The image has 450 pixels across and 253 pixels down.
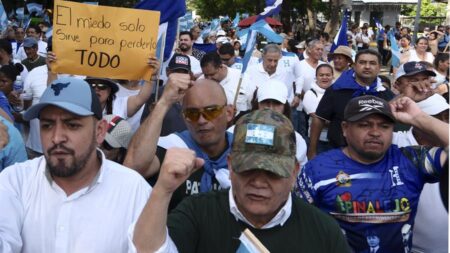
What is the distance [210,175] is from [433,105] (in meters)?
2.18

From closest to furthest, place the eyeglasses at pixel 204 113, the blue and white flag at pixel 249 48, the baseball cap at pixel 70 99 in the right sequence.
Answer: the baseball cap at pixel 70 99 → the eyeglasses at pixel 204 113 → the blue and white flag at pixel 249 48

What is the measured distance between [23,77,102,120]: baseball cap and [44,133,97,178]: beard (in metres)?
0.17

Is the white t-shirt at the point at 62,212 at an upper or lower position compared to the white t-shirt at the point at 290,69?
upper

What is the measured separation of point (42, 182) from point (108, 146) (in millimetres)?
1093

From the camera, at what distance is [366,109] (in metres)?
3.68

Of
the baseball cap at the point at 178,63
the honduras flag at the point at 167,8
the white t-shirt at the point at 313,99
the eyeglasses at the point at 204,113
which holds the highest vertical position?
the honduras flag at the point at 167,8

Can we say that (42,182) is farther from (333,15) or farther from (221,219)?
(333,15)

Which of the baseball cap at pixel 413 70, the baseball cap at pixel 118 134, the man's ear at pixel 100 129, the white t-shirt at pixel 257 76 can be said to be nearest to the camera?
the man's ear at pixel 100 129

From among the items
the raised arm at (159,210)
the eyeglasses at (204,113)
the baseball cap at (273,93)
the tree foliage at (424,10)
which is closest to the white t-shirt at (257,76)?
the baseball cap at (273,93)

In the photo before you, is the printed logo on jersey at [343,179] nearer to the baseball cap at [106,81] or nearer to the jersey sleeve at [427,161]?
the jersey sleeve at [427,161]

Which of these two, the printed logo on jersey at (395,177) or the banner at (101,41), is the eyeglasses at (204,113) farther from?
the banner at (101,41)

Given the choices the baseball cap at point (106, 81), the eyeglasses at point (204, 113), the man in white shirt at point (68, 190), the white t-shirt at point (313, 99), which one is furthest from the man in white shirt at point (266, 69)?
the man in white shirt at point (68, 190)

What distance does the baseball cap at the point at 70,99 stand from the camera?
8.80 feet

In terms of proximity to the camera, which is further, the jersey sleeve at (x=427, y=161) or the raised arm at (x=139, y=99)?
the raised arm at (x=139, y=99)
